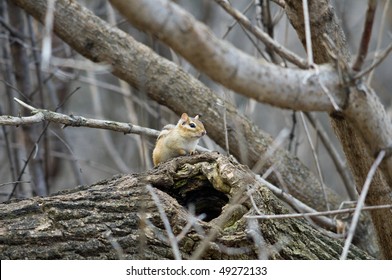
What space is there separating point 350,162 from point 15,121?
1587 mm

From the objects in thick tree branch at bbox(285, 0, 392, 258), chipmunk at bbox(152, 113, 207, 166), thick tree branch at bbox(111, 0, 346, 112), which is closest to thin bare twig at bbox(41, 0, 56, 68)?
thick tree branch at bbox(111, 0, 346, 112)

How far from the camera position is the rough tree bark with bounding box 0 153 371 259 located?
9.18ft

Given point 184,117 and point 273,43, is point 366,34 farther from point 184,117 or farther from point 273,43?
point 184,117

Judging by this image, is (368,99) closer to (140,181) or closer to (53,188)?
(140,181)

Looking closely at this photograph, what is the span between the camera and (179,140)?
13.5ft

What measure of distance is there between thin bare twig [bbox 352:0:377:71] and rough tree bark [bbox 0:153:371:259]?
724 mm

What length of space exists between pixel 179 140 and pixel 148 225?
1312 millimetres

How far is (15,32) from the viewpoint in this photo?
5445mm

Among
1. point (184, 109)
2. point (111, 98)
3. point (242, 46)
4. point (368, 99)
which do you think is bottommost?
point (368, 99)

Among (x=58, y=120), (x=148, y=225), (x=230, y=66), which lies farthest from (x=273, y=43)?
(x=58, y=120)

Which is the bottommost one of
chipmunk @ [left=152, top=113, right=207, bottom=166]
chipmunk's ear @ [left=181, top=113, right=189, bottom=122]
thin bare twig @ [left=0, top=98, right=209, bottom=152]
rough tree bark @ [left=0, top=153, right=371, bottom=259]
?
rough tree bark @ [left=0, top=153, right=371, bottom=259]

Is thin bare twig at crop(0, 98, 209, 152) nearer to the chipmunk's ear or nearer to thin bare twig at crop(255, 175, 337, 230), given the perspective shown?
the chipmunk's ear

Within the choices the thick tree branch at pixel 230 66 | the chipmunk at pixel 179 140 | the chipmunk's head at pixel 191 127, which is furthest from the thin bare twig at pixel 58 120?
the thick tree branch at pixel 230 66

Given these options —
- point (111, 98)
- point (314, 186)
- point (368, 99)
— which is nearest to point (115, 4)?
point (368, 99)
